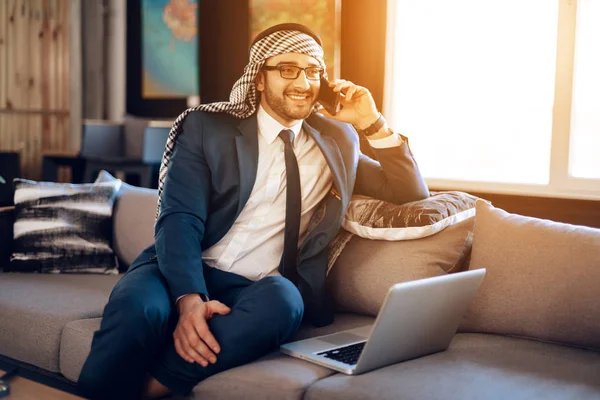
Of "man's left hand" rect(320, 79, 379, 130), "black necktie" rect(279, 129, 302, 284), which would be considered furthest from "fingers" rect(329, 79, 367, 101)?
"black necktie" rect(279, 129, 302, 284)

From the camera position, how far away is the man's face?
2.19 meters

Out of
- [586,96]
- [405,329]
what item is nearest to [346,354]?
[405,329]

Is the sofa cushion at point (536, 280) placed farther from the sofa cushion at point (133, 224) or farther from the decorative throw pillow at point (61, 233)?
the decorative throw pillow at point (61, 233)

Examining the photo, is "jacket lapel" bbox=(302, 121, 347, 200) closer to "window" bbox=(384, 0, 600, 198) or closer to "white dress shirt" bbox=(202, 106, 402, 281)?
"white dress shirt" bbox=(202, 106, 402, 281)

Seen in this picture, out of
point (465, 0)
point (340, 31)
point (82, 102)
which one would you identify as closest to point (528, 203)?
point (465, 0)

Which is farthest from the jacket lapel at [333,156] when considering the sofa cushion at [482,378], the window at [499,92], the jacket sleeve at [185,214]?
the window at [499,92]

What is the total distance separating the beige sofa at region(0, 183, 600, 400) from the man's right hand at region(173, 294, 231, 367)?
0.22ft

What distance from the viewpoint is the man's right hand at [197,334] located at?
175 cm

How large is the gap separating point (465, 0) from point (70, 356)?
Answer: 112 inches

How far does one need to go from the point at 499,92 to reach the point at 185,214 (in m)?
2.31

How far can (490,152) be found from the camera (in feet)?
12.6

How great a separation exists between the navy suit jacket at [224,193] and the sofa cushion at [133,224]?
687 mm

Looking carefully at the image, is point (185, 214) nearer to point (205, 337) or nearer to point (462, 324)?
point (205, 337)

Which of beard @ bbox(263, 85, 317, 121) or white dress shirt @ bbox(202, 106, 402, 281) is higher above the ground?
beard @ bbox(263, 85, 317, 121)
